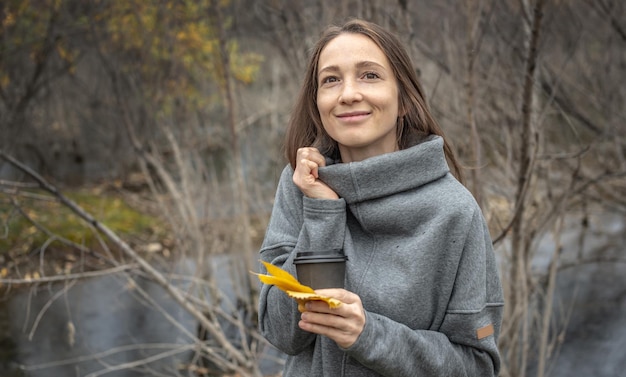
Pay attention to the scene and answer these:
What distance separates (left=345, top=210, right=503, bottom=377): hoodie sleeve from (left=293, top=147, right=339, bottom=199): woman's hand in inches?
12.2

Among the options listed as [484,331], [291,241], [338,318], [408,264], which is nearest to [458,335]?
[484,331]

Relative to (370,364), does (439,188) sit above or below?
above

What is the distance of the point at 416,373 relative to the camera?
1.57m

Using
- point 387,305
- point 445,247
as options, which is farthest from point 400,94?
point 387,305

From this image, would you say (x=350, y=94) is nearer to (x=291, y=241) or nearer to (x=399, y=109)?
(x=399, y=109)

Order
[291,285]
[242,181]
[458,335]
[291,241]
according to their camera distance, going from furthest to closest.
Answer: [242,181], [291,241], [458,335], [291,285]

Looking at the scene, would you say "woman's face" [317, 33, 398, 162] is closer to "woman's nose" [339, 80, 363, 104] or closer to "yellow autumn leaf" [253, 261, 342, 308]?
"woman's nose" [339, 80, 363, 104]

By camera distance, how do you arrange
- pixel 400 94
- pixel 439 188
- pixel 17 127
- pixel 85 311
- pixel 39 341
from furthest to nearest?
pixel 17 127 → pixel 85 311 → pixel 39 341 → pixel 400 94 → pixel 439 188

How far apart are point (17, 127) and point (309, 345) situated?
679 cm

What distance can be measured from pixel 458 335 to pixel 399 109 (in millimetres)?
565

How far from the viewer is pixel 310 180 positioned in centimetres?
167

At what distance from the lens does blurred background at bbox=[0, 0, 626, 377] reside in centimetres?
360

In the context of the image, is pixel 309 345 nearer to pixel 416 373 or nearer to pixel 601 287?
pixel 416 373

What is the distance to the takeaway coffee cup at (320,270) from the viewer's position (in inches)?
56.9
